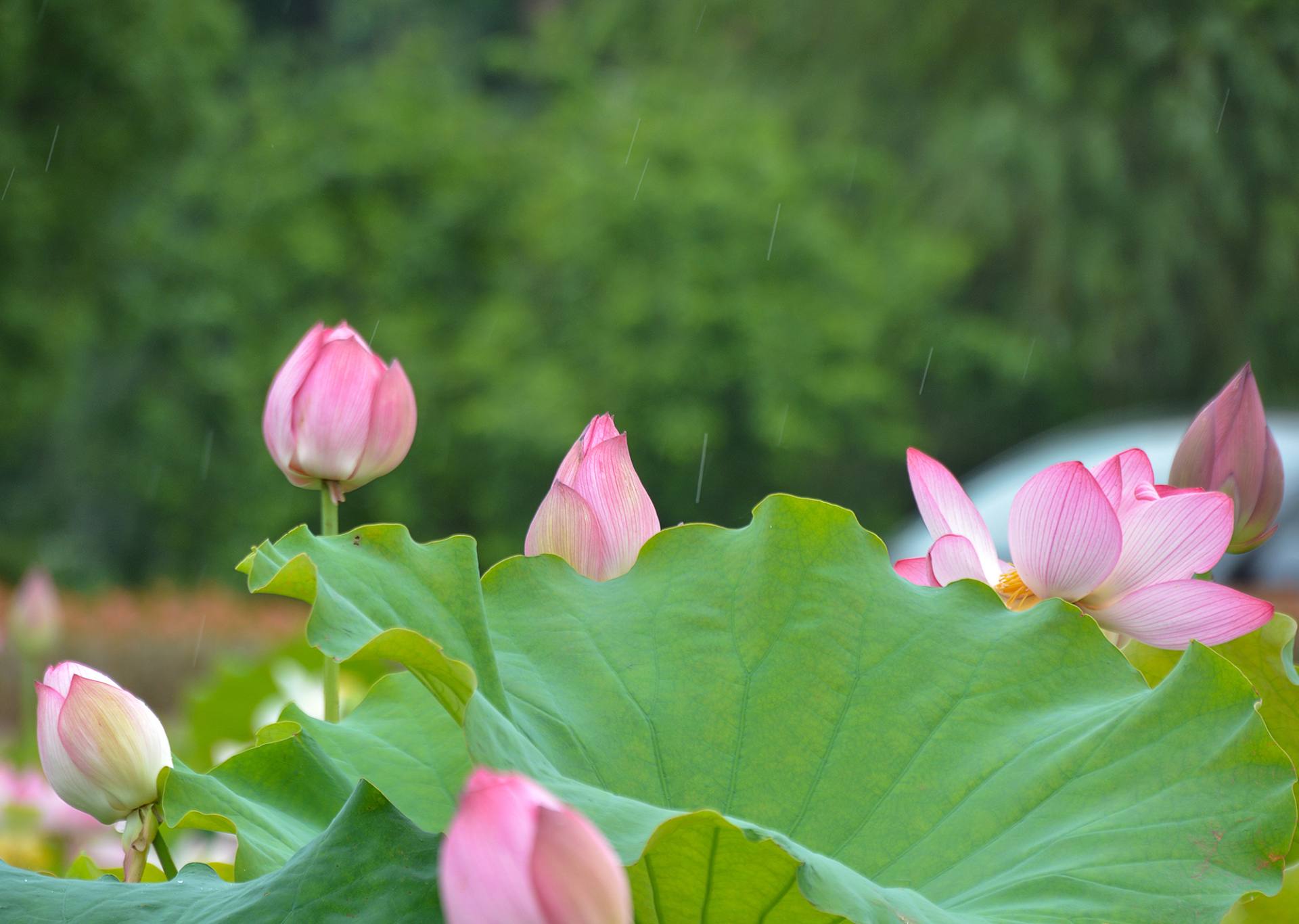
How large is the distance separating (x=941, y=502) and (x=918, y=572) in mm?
34

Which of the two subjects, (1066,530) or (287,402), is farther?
(287,402)

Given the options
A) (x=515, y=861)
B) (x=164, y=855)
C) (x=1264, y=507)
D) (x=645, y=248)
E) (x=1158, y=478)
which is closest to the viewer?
(x=515, y=861)

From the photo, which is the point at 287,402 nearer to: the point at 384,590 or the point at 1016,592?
the point at 384,590

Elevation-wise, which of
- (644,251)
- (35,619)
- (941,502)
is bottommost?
(35,619)

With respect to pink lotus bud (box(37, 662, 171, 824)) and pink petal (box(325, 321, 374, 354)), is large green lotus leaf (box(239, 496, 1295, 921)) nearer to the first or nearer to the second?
pink lotus bud (box(37, 662, 171, 824))

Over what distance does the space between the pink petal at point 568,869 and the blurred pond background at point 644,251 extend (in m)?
6.72

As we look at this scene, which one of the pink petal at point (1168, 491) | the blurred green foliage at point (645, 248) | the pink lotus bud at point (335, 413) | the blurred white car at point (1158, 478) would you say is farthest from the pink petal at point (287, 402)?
the blurred green foliage at point (645, 248)

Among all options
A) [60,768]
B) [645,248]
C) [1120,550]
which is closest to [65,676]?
[60,768]

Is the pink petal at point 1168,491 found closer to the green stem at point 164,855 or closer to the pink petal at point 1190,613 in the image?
the pink petal at point 1190,613

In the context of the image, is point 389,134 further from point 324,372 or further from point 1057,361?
point 324,372

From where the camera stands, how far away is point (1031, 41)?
7852mm

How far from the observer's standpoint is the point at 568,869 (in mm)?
260

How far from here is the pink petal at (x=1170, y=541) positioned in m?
0.50

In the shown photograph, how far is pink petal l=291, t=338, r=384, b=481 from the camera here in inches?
25.3
